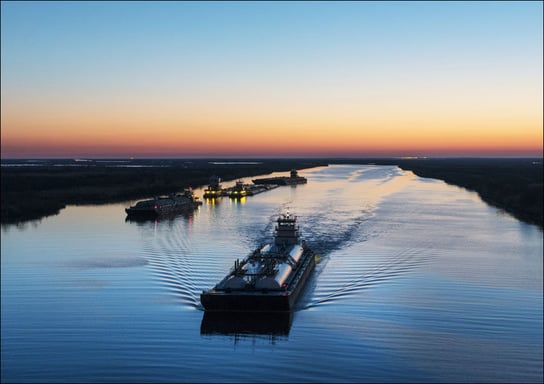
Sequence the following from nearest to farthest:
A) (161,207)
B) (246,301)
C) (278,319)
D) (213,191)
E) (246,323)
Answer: (246,323) → (278,319) → (246,301) → (161,207) → (213,191)

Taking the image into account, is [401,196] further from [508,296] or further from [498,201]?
[508,296]

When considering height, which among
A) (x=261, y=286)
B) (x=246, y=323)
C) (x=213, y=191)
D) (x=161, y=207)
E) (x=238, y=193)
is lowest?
(x=246, y=323)

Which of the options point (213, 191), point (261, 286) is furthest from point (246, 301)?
point (213, 191)

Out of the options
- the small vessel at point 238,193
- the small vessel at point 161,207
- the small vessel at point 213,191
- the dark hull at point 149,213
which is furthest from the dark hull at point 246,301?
the small vessel at point 213,191

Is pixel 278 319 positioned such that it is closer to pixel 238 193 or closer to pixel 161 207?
pixel 161 207

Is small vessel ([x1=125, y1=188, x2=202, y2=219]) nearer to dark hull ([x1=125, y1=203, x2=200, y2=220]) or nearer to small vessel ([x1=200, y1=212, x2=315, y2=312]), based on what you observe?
dark hull ([x1=125, y1=203, x2=200, y2=220])

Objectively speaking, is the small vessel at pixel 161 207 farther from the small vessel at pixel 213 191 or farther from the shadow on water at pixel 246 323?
the shadow on water at pixel 246 323

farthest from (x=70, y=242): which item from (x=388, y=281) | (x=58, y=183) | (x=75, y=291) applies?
(x=58, y=183)
